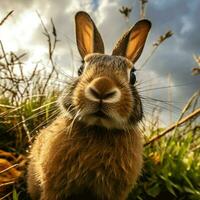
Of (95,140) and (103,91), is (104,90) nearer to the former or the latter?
(103,91)

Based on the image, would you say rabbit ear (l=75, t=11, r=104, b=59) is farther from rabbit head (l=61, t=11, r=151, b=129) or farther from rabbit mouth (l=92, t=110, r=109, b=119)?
rabbit mouth (l=92, t=110, r=109, b=119)

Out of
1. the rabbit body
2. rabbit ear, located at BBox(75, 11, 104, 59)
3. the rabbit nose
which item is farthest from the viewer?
rabbit ear, located at BBox(75, 11, 104, 59)

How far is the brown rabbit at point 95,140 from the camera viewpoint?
4172 mm

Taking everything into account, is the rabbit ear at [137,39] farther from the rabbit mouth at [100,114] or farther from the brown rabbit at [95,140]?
the rabbit mouth at [100,114]

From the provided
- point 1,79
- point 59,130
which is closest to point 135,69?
point 59,130

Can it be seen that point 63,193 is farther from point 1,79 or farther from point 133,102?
point 1,79

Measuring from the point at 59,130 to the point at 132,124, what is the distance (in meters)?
0.66

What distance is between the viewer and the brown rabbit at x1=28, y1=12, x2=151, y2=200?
13.7 ft

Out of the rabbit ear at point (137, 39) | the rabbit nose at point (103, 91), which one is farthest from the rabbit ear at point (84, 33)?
the rabbit nose at point (103, 91)

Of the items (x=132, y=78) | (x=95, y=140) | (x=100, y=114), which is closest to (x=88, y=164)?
(x=95, y=140)

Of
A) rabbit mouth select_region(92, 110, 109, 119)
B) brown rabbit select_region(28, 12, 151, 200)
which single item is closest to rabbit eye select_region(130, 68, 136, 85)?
brown rabbit select_region(28, 12, 151, 200)

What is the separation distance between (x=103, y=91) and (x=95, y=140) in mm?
676

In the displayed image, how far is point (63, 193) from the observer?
460cm

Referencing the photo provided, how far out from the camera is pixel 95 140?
4.47m
